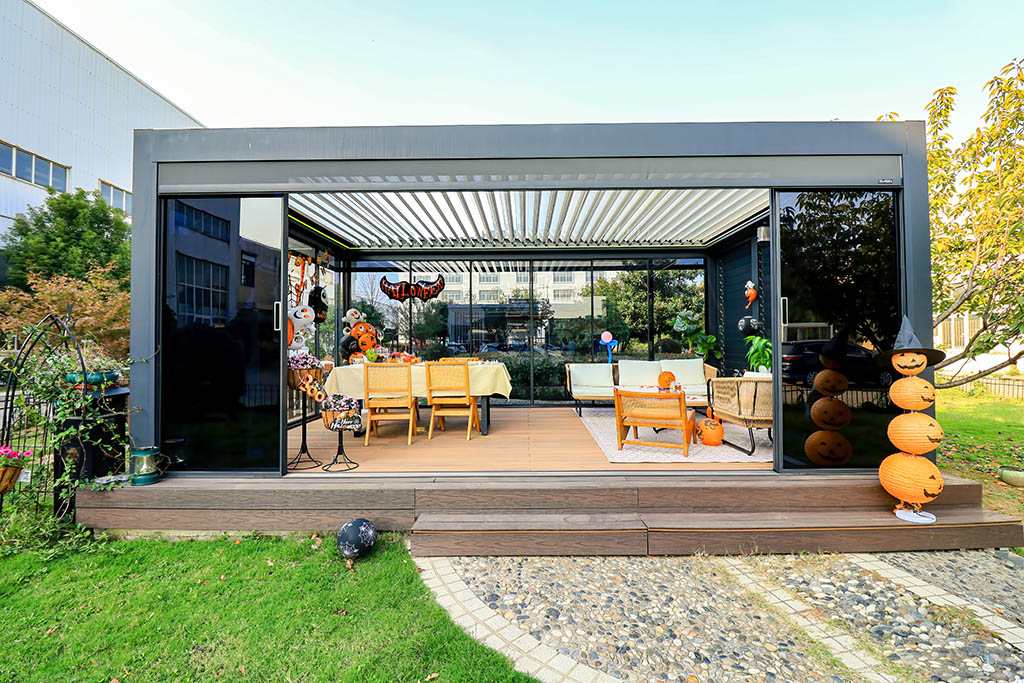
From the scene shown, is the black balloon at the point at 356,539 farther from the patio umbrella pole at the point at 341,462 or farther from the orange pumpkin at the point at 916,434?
the orange pumpkin at the point at 916,434

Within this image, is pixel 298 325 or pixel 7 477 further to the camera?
pixel 298 325

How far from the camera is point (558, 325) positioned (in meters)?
8.23

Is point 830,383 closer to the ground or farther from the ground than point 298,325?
closer to the ground

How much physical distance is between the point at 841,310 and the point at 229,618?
15.7ft

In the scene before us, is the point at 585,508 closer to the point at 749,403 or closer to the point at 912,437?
the point at 749,403

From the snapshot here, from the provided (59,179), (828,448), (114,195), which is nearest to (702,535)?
(828,448)

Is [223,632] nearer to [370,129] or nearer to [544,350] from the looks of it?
[370,129]

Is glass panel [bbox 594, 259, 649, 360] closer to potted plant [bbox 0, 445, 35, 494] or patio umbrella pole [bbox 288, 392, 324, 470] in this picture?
patio umbrella pole [bbox 288, 392, 324, 470]

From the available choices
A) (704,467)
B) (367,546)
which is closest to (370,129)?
(367,546)

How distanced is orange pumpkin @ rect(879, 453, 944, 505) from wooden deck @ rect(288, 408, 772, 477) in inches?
32.4

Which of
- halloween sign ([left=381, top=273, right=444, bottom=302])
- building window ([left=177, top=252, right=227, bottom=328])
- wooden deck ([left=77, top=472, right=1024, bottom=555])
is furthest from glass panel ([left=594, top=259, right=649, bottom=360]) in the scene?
building window ([left=177, top=252, right=227, bottom=328])

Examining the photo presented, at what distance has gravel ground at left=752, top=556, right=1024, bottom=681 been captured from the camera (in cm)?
205

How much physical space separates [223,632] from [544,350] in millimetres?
6444

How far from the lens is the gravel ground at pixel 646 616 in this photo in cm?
206
